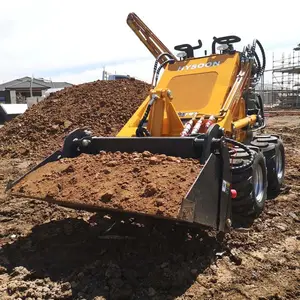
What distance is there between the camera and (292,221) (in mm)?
5250

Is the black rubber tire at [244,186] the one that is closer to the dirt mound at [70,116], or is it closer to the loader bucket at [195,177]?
the loader bucket at [195,177]

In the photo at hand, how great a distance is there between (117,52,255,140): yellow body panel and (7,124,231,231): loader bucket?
0.62 meters

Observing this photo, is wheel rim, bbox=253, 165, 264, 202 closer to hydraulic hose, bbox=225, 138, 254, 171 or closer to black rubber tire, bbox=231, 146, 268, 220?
black rubber tire, bbox=231, 146, 268, 220

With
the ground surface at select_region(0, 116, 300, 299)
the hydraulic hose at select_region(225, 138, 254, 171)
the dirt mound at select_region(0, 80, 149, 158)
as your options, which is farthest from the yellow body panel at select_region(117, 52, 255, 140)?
the dirt mound at select_region(0, 80, 149, 158)

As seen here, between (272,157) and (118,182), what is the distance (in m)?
3.02

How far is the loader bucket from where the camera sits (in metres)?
3.52

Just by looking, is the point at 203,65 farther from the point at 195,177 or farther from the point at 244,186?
the point at 195,177

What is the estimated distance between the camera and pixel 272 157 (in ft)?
19.9

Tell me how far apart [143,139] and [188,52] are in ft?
8.67

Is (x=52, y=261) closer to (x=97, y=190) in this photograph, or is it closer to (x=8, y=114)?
(x=97, y=190)

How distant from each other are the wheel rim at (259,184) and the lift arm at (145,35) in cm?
359

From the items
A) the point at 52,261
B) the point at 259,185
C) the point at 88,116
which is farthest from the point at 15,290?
the point at 88,116

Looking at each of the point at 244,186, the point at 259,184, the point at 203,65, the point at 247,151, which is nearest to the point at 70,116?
the point at 203,65

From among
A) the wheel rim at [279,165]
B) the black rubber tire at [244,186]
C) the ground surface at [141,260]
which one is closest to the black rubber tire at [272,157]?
the wheel rim at [279,165]
